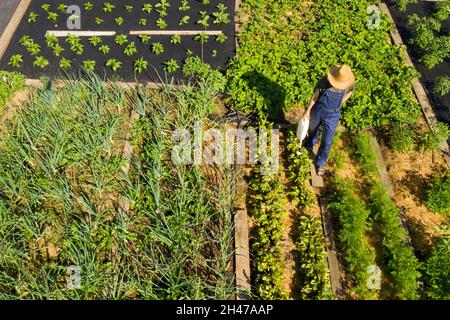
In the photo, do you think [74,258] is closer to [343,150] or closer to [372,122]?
[343,150]

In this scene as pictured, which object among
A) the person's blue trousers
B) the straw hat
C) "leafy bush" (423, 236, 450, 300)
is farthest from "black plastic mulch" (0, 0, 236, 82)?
"leafy bush" (423, 236, 450, 300)

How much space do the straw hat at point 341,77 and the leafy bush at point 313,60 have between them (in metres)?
1.21

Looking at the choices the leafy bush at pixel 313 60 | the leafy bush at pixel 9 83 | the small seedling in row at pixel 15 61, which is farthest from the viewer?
the small seedling in row at pixel 15 61

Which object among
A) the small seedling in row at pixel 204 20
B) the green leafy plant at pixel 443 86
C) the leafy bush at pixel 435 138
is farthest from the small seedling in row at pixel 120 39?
the green leafy plant at pixel 443 86

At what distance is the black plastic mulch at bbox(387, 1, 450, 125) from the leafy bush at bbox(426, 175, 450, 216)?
1.33 meters

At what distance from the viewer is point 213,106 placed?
5855 mm

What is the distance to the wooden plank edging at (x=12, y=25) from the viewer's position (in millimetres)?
6797

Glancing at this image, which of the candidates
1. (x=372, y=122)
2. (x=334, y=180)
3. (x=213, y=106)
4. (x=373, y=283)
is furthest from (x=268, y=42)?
(x=373, y=283)

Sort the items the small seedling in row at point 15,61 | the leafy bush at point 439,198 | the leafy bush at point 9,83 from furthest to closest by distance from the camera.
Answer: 1. the small seedling in row at point 15,61
2. the leafy bush at point 9,83
3. the leafy bush at point 439,198

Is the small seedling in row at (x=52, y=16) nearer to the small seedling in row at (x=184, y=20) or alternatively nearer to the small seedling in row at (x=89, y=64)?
the small seedling in row at (x=89, y=64)

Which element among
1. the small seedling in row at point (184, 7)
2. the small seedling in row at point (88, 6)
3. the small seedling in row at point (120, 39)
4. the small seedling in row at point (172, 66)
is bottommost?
the small seedling in row at point (172, 66)

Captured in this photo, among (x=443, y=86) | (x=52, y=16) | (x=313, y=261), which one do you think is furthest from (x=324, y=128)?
(x=52, y=16)

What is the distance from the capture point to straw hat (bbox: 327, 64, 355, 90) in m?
4.52

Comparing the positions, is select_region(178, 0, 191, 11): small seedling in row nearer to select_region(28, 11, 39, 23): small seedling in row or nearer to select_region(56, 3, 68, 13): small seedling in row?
select_region(56, 3, 68, 13): small seedling in row
